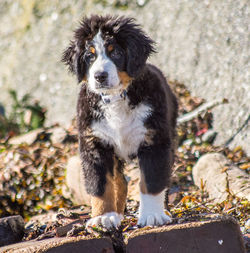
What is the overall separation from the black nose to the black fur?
0.67 ft

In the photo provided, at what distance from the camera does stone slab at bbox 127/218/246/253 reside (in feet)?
9.65

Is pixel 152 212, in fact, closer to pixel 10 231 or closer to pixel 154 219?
pixel 154 219

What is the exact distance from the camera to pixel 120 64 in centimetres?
347

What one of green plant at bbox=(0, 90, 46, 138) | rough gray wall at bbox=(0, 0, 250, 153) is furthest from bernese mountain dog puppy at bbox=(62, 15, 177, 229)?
green plant at bbox=(0, 90, 46, 138)

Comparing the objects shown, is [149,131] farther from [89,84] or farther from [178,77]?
[178,77]

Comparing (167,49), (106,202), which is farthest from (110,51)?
(167,49)

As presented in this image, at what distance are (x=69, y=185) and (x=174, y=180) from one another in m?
1.18

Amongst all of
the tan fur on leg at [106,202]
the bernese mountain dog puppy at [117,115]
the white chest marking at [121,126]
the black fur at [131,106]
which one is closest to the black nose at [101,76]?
the bernese mountain dog puppy at [117,115]

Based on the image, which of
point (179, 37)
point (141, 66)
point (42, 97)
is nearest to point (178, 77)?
point (179, 37)

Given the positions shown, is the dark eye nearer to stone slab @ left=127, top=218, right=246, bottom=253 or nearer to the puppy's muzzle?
the puppy's muzzle

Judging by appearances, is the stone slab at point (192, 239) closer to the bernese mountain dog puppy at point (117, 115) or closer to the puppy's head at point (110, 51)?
the bernese mountain dog puppy at point (117, 115)

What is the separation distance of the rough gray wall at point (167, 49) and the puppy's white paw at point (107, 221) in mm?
2602

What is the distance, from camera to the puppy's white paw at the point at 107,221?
3.27 meters

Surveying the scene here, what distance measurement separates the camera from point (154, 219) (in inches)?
126
